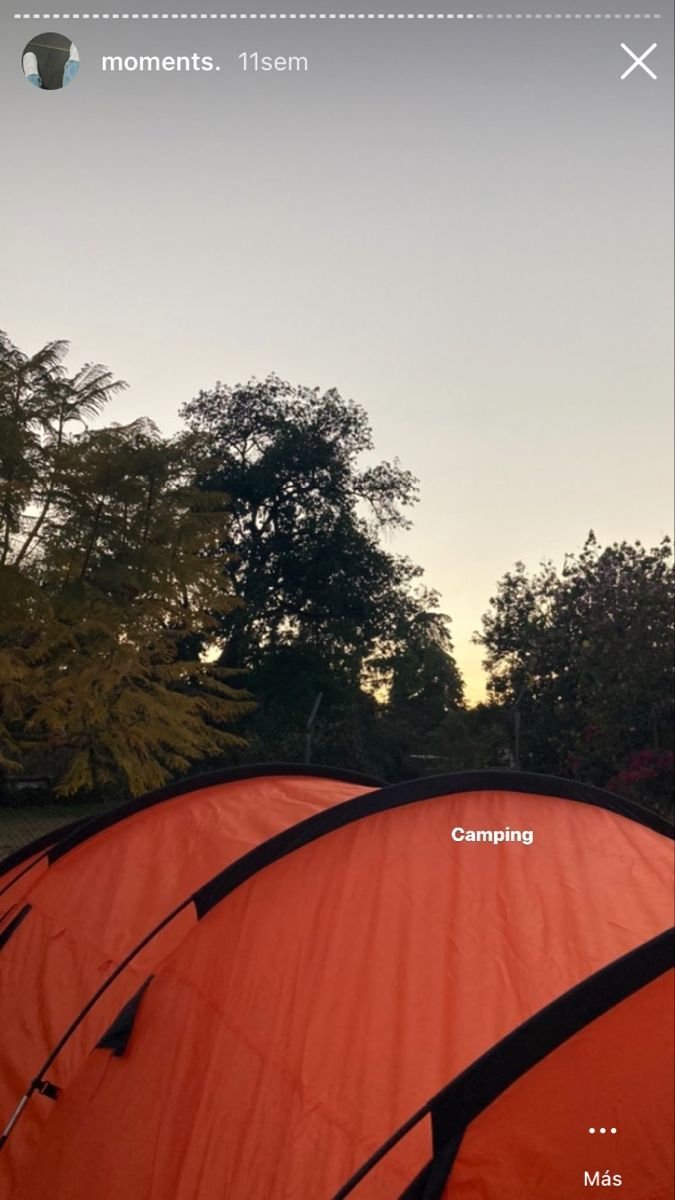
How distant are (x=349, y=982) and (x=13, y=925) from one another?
2.95 meters

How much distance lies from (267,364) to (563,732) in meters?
14.1

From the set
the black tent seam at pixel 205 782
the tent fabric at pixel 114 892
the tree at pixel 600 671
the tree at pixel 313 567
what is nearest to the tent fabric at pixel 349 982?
the tent fabric at pixel 114 892

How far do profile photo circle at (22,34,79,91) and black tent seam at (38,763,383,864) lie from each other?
14.2 feet

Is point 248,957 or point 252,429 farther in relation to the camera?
point 252,429

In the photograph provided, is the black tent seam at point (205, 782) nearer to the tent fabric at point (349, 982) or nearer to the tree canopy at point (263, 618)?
the tent fabric at point (349, 982)

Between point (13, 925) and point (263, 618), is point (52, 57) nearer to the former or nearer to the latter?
point (13, 925)

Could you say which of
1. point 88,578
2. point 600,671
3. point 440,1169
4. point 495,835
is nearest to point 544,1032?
point 440,1169

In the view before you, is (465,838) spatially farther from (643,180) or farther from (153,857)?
(643,180)

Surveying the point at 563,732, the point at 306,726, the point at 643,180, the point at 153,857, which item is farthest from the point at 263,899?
the point at 306,726

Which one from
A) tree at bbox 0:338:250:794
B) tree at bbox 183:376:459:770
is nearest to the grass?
tree at bbox 0:338:250:794

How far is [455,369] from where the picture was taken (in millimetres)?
11008

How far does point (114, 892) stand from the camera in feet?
15.8

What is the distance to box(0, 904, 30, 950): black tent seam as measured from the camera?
546 cm

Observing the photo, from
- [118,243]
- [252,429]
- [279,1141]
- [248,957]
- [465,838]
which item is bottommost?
[279,1141]
